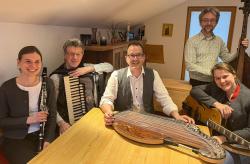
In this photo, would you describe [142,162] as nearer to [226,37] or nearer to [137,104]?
[137,104]

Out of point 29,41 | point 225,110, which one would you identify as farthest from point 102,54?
point 225,110

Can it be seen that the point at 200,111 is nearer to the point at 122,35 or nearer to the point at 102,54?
the point at 102,54

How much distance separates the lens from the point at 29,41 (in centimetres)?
228

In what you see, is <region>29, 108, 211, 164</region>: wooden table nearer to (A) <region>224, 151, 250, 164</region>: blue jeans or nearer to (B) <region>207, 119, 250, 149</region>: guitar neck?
(B) <region>207, 119, 250, 149</region>: guitar neck

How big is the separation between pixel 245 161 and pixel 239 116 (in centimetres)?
32

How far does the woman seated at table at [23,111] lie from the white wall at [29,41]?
16.5 inches

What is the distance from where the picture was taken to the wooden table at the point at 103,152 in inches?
45.6

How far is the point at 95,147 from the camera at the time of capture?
127 centimetres

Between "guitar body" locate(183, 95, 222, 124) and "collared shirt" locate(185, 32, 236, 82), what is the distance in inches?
15.7

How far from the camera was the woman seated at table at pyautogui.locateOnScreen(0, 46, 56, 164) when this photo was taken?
1635 millimetres

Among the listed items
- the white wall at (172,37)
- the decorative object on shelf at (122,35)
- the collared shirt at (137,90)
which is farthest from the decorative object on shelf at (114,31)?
the collared shirt at (137,90)

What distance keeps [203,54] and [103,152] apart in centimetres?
179

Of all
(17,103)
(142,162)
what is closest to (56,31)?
(17,103)

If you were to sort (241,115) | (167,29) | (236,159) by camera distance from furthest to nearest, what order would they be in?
(167,29), (241,115), (236,159)
